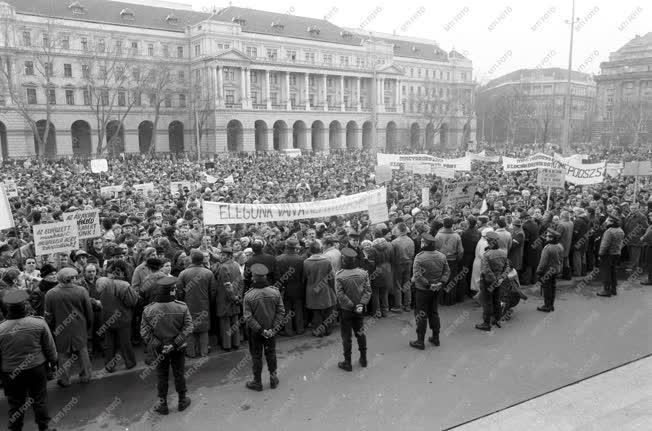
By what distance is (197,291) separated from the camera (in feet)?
25.4

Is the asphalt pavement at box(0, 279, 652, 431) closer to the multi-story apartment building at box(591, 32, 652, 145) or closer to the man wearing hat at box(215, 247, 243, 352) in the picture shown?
the man wearing hat at box(215, 247, 243, 352)

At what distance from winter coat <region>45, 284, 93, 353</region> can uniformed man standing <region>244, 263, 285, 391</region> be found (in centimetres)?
229

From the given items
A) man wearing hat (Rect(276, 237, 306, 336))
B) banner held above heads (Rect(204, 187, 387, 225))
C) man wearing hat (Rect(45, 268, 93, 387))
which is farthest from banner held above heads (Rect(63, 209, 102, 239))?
man wearing hat (Rect(276, 237, 306, 336))

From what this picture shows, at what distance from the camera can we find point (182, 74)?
67750 mm

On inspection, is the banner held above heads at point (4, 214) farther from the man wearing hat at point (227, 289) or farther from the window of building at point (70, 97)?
the window of building at point (70, 97)

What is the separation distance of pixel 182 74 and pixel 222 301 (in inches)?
2567

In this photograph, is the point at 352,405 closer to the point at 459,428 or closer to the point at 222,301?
the point at 459,428

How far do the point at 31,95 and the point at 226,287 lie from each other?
60408 mm

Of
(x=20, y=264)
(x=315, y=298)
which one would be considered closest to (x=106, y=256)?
(x=20, y=264)

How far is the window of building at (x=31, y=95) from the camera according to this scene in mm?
57281

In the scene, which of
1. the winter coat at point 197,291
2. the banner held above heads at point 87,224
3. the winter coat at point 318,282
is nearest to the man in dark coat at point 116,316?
the winter coat at point 197,291

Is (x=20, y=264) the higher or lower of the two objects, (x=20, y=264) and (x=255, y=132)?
Result: the lower

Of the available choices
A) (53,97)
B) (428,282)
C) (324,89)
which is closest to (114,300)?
(428,282)

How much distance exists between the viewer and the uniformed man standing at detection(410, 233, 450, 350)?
25.9ft
